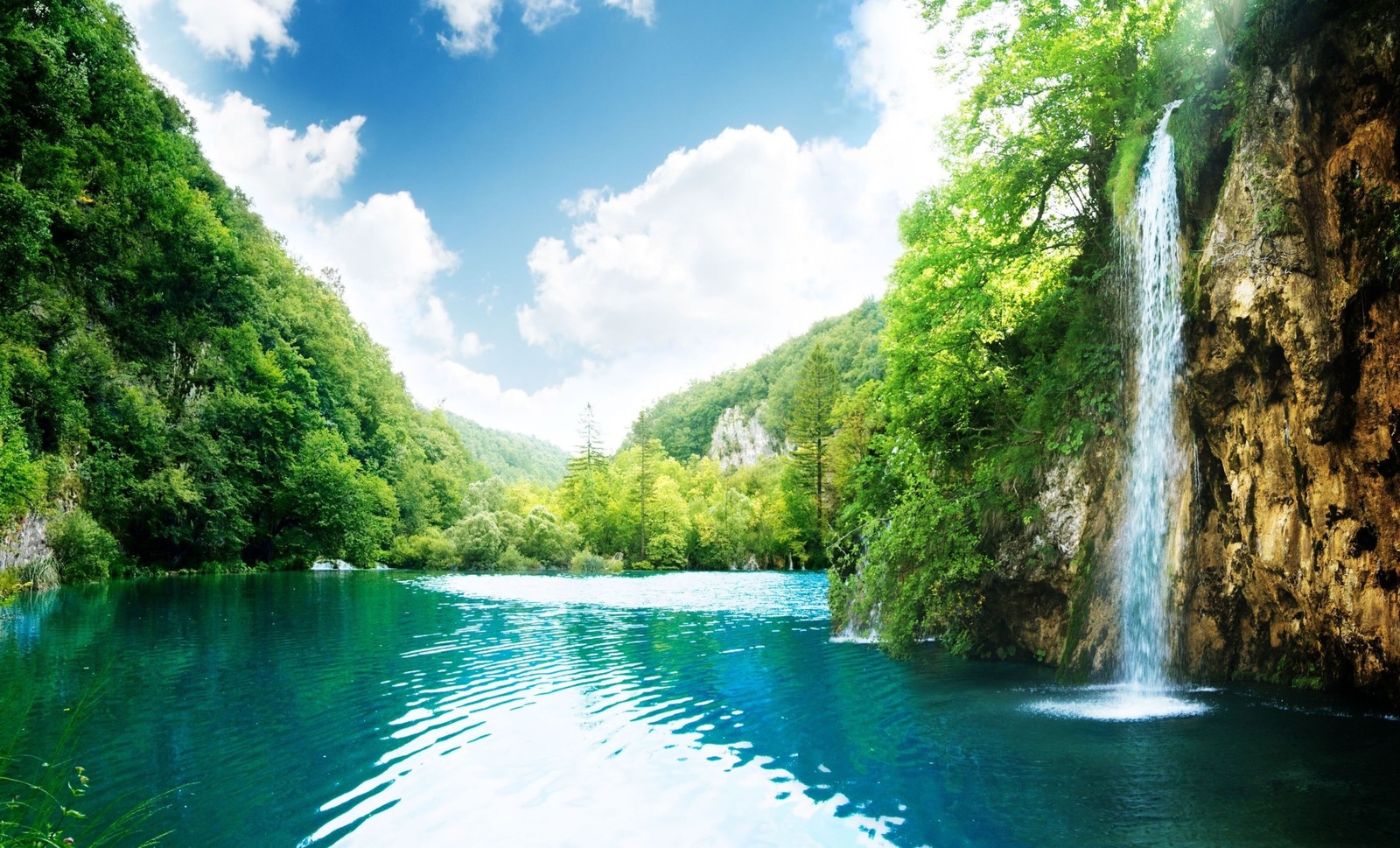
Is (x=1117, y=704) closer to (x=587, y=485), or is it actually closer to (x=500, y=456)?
(x=587, y=485)

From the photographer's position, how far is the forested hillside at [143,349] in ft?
90.3

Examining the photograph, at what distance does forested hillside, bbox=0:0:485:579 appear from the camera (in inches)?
1083

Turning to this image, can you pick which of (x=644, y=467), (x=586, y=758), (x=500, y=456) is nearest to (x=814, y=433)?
(x=644, y=467)

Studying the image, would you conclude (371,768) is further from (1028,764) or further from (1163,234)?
(1163,234)

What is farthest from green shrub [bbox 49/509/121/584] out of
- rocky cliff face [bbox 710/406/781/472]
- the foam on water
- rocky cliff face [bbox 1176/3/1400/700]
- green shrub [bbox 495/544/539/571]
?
rocky cliff face [bbox 710/406/781/472]

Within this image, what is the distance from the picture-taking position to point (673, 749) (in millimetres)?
7891

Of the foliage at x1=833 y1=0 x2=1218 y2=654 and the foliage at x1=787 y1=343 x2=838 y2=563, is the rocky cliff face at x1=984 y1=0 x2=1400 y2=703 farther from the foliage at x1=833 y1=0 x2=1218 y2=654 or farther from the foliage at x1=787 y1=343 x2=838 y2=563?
the foliage at x1=787 y1=343 x2=838 y2=563

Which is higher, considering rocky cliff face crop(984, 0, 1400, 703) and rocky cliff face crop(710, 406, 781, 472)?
rocky cliff face crop(710, 406, 781, 472)

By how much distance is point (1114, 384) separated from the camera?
12.0 metres

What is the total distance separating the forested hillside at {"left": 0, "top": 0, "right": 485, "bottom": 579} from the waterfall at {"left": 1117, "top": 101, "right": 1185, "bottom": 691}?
24611 millimetres

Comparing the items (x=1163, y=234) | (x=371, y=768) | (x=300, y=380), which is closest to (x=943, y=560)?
(x=1163, y=234)

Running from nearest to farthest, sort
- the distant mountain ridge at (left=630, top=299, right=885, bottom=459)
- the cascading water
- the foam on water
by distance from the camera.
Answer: the foam on water, the cascading water, the distant mountain ridge at (left=630, top=299, right=885, bottom=459)

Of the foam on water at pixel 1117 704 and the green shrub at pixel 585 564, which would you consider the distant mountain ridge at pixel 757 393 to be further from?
the foam on water at pixel 1117 704

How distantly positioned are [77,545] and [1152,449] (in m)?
36.3
